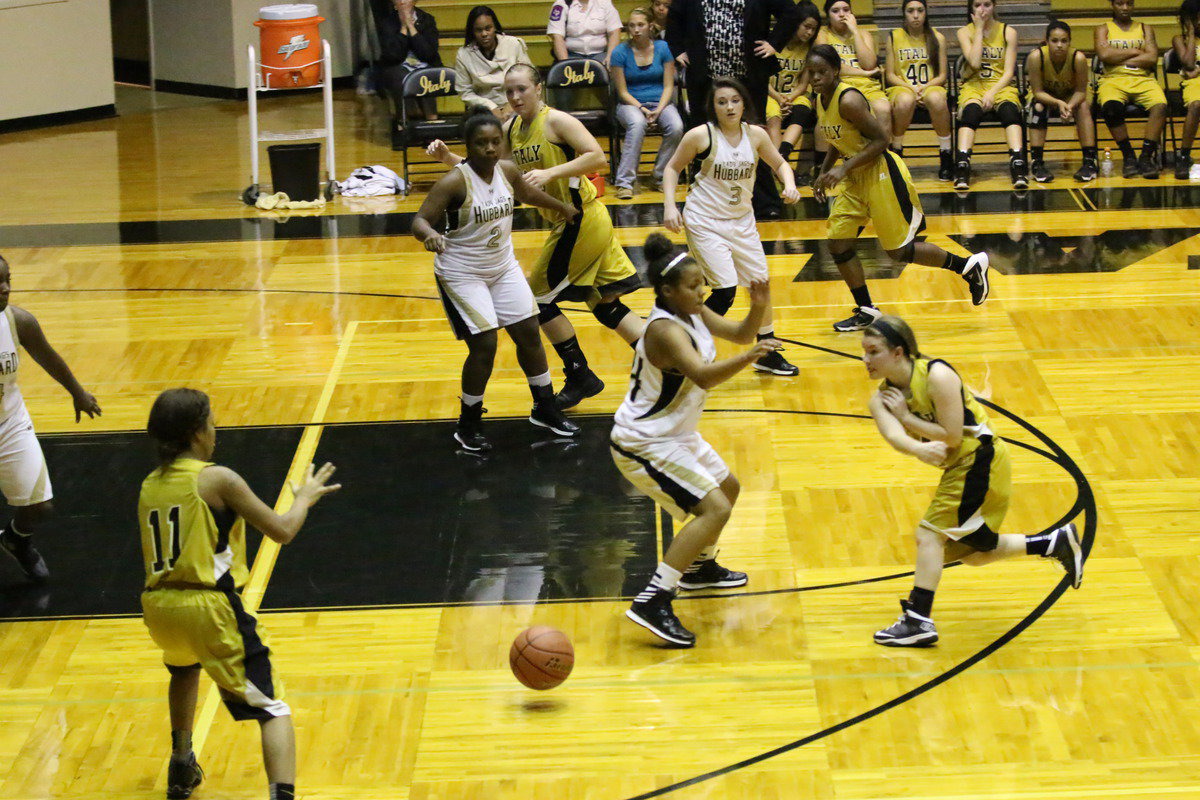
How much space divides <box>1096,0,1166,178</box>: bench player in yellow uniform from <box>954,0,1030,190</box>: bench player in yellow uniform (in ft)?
2.24

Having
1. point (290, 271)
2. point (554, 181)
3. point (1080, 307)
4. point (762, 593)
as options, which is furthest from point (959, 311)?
point (290, 271)

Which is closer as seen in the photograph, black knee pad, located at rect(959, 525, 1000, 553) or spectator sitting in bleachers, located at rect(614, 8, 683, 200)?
black knee pad, located at rect(959, 525, 1000, 553)

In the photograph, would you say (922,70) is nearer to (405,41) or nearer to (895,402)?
(405,41)

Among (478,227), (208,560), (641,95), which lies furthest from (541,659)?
(641,95)

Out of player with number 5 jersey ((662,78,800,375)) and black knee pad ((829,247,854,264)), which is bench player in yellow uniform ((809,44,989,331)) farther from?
player with number 5 jersey ((662,78,800,375))

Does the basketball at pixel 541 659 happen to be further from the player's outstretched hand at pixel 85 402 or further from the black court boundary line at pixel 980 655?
the player's outstretched hand at pixel 85 402

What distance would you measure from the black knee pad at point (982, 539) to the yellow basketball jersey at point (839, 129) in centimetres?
343

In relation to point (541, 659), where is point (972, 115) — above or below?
above

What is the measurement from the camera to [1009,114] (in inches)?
451

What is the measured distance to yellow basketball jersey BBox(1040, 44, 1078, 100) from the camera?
1161 cm

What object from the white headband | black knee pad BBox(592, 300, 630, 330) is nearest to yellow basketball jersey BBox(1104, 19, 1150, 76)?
black knee pad BBox(592, 300, 630, 330)

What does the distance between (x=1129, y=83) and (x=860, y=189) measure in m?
4.48

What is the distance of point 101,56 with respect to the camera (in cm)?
1530

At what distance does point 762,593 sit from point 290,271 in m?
5.31
